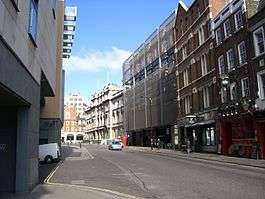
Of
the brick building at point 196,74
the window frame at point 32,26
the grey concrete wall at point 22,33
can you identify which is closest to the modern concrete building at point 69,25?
the brick building at point 196,74

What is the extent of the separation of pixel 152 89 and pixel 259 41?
4084 centimetres

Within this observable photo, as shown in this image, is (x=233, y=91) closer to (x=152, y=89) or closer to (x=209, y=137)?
(x=209, y=137)

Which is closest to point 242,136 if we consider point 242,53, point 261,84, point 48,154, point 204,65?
point 261,84

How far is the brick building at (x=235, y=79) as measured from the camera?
3234cm

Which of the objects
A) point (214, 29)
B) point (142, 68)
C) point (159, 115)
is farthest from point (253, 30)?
point (142, 68)

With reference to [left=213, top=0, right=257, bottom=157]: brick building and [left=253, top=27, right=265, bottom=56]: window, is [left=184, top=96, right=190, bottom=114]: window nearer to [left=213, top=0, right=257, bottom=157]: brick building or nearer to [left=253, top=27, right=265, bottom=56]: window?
[left=213, top=0, right=257, bottom=157]: brick building

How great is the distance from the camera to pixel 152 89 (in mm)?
70938

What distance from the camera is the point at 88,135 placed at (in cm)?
16000

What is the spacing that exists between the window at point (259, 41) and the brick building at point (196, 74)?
30.1 ft

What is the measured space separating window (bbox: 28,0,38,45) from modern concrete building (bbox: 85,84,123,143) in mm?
92723

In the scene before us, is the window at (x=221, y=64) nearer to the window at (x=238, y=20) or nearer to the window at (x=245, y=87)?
the window at (x=238, y=20)

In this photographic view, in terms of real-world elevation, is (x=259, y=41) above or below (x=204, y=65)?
below

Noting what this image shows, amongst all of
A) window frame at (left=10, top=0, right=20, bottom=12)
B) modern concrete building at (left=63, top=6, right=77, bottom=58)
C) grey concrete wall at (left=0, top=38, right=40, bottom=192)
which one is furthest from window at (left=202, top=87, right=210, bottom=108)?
window frame at (left=10, top=0, right=20, bottom=12)

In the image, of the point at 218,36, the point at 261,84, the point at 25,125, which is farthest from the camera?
the point at 218,36
